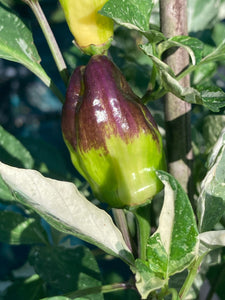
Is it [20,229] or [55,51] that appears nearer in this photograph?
[55,51]

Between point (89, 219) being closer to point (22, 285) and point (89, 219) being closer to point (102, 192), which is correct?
point (102, 192)

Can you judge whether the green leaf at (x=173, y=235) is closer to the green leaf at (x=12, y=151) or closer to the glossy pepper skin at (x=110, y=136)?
the glossy pepper skin at (x=110, y=136)

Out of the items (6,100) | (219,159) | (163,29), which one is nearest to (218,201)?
(219,159)

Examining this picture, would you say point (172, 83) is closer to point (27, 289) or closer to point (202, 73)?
point (202, 73)

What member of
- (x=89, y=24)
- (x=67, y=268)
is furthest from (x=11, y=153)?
(x=89, y=24)

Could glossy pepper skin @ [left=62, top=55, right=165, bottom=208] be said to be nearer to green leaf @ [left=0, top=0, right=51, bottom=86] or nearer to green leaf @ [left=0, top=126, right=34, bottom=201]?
green leaf @ [left=0, top=0, right=51, bottom=86]

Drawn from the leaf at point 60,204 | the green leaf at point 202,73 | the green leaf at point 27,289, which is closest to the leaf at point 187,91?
the leaf at point 60,204
